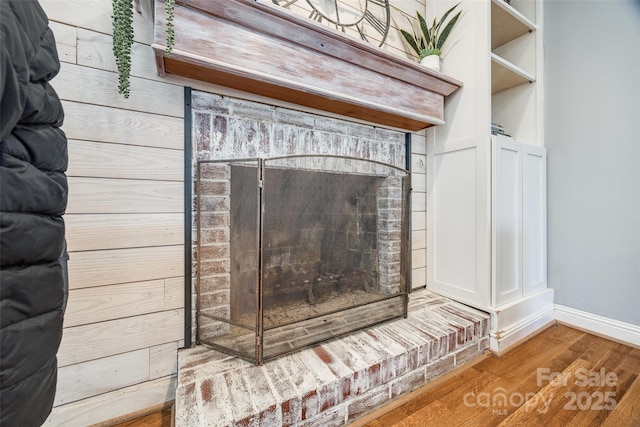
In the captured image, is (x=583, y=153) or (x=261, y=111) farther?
(x=583, y=153)

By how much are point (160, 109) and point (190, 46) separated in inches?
11.6

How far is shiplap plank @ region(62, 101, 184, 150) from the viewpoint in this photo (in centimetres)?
91

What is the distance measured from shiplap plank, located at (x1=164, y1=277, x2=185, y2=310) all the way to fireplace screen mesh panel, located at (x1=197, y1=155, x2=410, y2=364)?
75 mm

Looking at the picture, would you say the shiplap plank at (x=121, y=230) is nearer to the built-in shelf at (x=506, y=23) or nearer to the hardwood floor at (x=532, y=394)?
the hardwood floor at (x=532, y=394)

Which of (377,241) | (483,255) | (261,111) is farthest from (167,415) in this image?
(483,255)

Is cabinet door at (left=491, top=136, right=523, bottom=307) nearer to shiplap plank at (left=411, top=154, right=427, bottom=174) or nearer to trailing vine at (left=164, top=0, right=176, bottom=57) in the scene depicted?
shiplap plank at (left=411, top=154, right=427, bottom=174)

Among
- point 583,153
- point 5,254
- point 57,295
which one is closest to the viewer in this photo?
point 5,254

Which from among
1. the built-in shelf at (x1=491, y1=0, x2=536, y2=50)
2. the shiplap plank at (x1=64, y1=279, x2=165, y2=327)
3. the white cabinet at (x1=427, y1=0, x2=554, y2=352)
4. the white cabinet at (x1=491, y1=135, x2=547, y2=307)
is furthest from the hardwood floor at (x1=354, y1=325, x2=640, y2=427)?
the built-in shelf at (x1=491, y1=0, x2=536, y2=50)

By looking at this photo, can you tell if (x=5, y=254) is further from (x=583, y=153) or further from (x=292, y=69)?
(x=583, y=153)

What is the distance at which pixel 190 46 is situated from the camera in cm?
88

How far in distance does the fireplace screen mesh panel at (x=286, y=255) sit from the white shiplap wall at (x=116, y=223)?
0.14m

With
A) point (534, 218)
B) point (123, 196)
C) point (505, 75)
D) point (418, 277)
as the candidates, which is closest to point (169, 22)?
point (123, 196)

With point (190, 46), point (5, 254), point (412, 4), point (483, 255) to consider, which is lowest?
point (483, 255)

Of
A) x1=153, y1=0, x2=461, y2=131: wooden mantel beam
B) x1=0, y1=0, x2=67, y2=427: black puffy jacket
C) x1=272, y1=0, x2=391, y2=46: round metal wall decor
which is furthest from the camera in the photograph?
x1=272, y1=0, x2=391, y2=46: round metal wall decor
